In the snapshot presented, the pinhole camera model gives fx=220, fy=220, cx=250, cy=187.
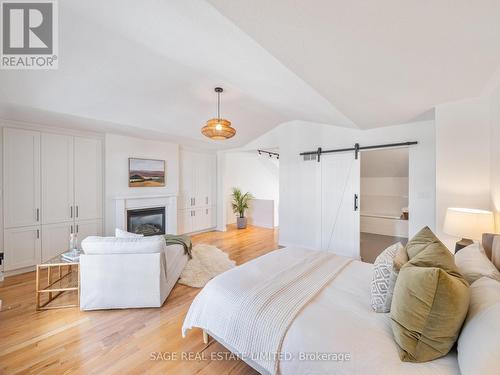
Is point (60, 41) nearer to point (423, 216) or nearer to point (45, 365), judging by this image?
point (45, 365)

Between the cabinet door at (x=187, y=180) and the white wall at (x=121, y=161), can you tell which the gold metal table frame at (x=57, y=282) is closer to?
the white wall at (x=121, y=161)

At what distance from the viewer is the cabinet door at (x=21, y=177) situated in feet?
10.6

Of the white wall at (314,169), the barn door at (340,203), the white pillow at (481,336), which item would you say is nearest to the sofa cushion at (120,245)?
the white pillow at (481,336)

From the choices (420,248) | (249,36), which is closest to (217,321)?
(420,248)

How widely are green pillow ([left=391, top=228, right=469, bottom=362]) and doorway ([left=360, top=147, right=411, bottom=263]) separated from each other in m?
3.99

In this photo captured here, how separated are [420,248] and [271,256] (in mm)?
1312

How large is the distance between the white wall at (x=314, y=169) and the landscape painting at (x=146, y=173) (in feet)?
7.69

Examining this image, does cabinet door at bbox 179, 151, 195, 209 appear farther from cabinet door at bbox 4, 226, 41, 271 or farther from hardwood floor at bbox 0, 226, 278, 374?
hardwood floor at bbox 0, 226, 278, 374

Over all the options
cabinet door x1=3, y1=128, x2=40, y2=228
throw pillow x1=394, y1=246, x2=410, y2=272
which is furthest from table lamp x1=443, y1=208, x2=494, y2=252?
cabinet door x1=3, y1=128, x2=40, y2=228

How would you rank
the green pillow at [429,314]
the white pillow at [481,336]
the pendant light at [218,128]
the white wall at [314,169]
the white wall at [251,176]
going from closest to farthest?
the white pillow at [481,336], the green pillow at [429,314], the pendant light at [218,128], the white wall at [314,169], the white wall at [251,176]

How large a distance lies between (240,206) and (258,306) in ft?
17.6

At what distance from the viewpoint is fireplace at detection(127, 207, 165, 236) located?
15.2 ft

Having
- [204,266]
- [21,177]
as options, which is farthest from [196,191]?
[21,177]

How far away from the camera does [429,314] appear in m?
1.03
